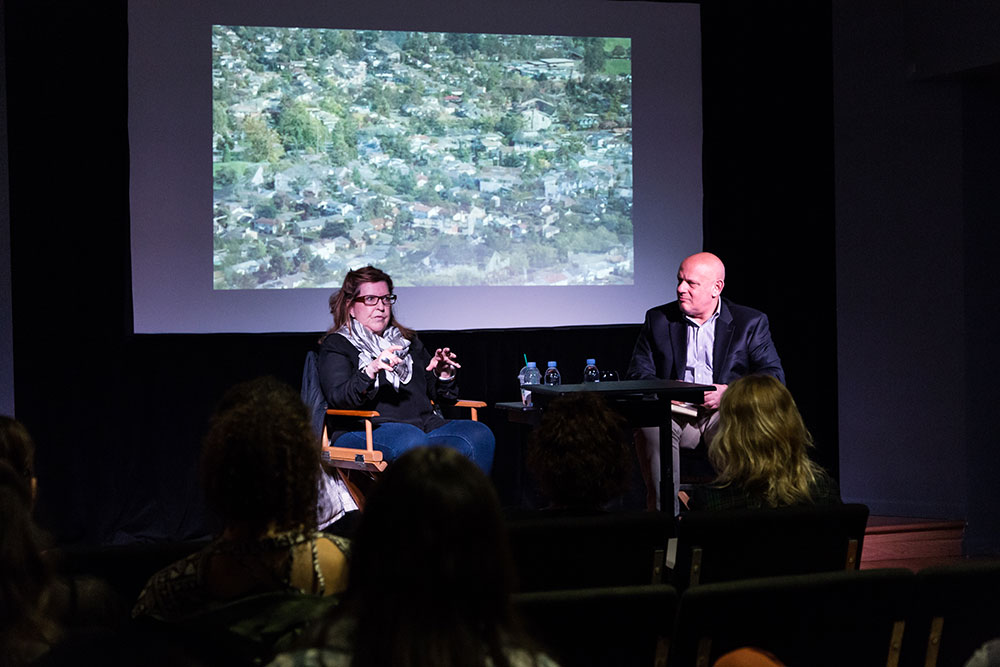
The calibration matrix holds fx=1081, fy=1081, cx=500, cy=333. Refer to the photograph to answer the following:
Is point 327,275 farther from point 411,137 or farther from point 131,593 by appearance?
point 131,593

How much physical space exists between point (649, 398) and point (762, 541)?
6.50 feet

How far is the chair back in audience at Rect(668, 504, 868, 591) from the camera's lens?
7.70ft

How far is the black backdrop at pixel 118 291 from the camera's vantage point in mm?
5117

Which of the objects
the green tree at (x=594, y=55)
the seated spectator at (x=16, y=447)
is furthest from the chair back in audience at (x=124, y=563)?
the green tree at (x=594, y=55)

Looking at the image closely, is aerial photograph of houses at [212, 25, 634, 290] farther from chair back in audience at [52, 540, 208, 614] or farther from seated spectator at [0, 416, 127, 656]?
chair back in audience at [52, 540, 208, 614]

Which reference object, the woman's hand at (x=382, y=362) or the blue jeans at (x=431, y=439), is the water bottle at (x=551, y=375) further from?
the woman's hand at (x=382, y=362)

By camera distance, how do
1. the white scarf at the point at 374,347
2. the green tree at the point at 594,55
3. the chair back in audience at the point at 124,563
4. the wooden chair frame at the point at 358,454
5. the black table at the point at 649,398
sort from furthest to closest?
the green tree at the point at 594,55 < the white scarf at the point at 374,347 < the wooden chair frame at the point at 358,454 < the black table at the point at 649,398 < the chair back in audience at the point at 124,563

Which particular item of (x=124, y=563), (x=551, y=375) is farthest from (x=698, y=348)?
(x=124, y=563)

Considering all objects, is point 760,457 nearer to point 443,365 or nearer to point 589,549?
point 589,549

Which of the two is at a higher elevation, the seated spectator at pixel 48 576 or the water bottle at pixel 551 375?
the water bottle at pixel 551 375

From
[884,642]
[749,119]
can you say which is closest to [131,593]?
[884,642]

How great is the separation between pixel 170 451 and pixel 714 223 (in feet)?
10.5

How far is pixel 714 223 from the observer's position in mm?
6141

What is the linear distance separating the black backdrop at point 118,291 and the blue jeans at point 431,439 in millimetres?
1060
